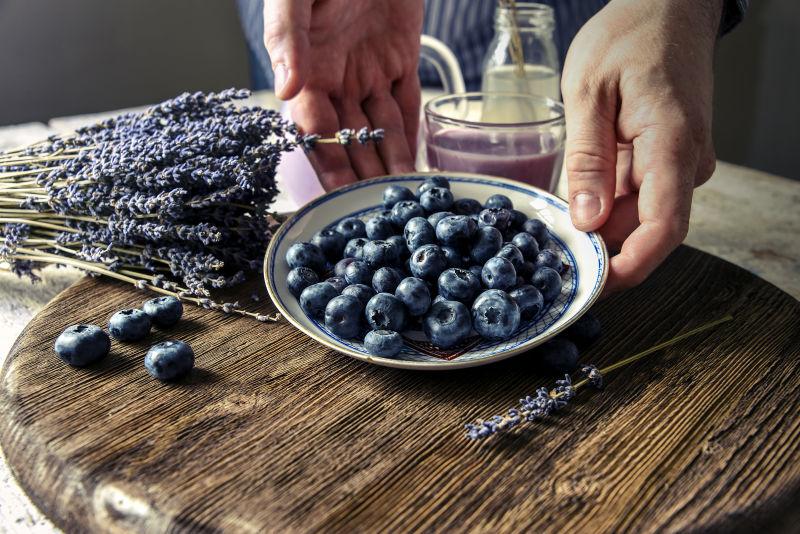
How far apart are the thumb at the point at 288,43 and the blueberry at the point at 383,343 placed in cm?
63

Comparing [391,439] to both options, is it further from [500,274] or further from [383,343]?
[500,274]

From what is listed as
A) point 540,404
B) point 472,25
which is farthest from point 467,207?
point 472,25

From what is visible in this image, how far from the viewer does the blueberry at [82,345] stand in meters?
0.96

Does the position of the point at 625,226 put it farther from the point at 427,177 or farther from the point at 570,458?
the point at 570,458

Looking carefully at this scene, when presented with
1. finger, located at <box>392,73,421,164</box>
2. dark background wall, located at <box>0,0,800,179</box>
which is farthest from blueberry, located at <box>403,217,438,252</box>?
dark background wall, located at <box>0,0,800,179</box>

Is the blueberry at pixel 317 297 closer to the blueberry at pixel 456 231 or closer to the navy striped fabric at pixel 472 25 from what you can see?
the blueberry at pixel 456 231

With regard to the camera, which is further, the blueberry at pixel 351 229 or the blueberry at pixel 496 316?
the blueberry at pixel 351 229

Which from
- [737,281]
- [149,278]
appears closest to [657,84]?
[737,281]

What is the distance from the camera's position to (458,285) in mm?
976

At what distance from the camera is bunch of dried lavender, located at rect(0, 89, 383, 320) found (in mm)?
1117

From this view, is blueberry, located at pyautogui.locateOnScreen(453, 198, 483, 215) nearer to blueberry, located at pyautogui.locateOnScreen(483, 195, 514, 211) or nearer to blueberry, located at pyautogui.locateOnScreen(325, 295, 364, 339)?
blueberry, located at pyautogui.locateOnScreen(483, 195, 514, 211)

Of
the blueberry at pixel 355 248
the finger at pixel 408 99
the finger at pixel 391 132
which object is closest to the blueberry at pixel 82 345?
the blueberry at pixel 355 248

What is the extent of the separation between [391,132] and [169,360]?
84cm

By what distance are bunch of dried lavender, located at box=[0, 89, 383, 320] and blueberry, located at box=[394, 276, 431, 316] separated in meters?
0.26
